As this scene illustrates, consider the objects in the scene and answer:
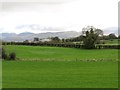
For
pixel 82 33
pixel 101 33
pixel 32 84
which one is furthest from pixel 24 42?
pixel 32 84

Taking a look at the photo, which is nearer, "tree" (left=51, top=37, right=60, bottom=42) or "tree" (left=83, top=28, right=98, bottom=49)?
"tree" (left=83, top=28, right=98, bottom=49)

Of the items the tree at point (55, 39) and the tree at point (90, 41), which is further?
the tree at point (55, 39)

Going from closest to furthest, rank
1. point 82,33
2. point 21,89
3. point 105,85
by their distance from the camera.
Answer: point 21,89 → point 105,85 → point 82,33

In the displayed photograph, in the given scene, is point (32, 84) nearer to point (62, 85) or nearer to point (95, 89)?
point (62, 85)

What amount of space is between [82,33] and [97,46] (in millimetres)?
7139

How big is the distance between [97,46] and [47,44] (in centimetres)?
1043

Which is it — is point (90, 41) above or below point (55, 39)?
below

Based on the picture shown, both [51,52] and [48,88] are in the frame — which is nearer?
[48,88]

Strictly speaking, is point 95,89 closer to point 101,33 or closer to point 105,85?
point 105,85

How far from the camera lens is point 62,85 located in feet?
47.0

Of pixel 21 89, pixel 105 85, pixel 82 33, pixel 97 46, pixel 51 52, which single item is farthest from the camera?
pixel 82 33

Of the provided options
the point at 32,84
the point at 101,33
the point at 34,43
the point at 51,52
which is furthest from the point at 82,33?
the point at 32,84

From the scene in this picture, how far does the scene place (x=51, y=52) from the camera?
198ft

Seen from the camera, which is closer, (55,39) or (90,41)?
(90,41)
